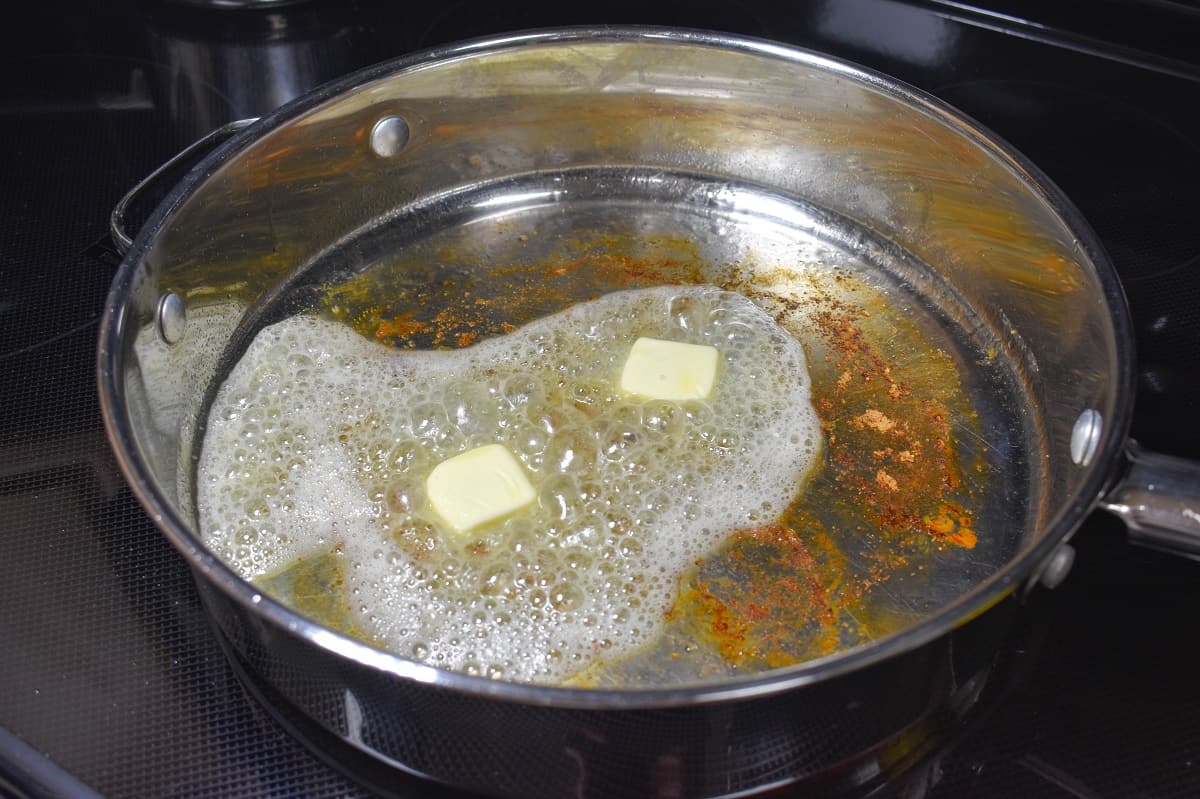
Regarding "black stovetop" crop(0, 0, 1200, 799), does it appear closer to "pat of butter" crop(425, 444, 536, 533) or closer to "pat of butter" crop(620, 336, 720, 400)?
"pat of butter" crop(425, 444, 536, 533)

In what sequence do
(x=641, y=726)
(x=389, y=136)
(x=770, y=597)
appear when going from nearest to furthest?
(x=641, y=726)
(x=770, y=597)
(x=389, y=136)

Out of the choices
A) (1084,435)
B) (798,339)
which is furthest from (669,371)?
(1084,435)

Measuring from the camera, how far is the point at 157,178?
0.99m

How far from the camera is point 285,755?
0.71m

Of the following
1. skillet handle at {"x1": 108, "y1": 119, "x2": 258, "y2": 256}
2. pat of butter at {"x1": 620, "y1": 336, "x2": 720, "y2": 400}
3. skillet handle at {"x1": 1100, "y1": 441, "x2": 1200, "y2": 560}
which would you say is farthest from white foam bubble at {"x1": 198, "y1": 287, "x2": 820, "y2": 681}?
skillet handle at {"x1": 1100, "y1": 441, "x2": 1200, "y2": 560}

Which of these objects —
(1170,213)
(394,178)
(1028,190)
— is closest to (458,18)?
(394,178)

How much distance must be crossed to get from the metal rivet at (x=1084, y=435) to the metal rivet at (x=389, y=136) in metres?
0.65

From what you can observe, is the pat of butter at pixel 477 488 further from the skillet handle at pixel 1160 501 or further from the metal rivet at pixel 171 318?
the skillet handle at pixel 1160 501

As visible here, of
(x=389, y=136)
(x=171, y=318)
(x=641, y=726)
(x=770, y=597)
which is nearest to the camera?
(x=641, y=726)

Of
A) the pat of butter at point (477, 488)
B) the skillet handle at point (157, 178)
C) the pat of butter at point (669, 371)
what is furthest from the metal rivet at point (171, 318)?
the pat of butter at point (669, 371)

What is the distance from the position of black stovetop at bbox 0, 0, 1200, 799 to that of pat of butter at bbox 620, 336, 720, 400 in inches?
12.1

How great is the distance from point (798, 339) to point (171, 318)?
528mm

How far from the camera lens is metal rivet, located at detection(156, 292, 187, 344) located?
2.86ft

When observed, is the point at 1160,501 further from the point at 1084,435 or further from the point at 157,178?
the point at 157,178
